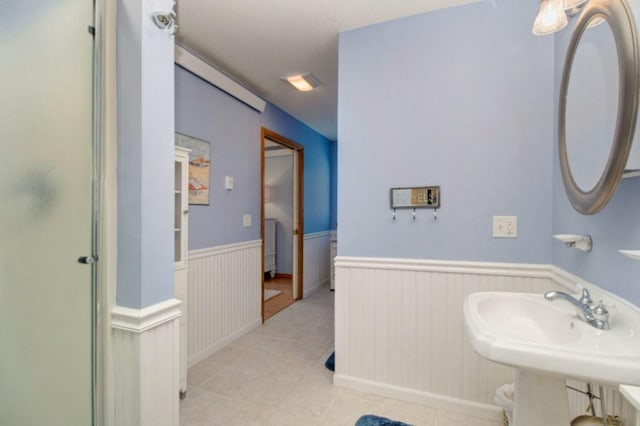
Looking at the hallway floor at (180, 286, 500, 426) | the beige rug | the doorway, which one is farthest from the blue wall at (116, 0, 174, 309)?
the doorway

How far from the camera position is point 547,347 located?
28.2 inches

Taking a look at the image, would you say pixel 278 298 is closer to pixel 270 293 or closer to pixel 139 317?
pixel 270 293

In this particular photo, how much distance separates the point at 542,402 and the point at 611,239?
0.59m

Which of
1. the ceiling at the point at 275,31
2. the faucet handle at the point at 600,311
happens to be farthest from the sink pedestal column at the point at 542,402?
the ceiling at the point at 275,31

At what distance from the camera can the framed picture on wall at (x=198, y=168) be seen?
2207mm

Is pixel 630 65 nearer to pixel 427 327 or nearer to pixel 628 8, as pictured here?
pixel 628 8

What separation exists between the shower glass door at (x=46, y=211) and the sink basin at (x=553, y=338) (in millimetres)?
1322

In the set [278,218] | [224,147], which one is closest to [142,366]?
[224,147]

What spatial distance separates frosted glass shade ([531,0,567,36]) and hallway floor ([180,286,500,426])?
1918mm

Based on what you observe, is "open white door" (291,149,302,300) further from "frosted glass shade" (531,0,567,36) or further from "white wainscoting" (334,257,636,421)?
"frosted glass shade" (531,0,567,36)

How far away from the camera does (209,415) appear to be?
1.66 metres

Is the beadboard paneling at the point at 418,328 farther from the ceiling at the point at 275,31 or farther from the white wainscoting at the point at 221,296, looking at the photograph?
the ceiling at the point at 275,31

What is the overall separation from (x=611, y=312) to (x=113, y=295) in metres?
1.66

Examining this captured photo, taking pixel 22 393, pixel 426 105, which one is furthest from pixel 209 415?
pixel 426 105
